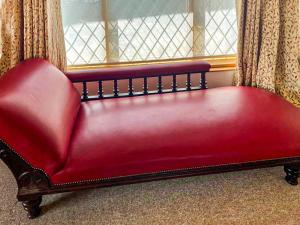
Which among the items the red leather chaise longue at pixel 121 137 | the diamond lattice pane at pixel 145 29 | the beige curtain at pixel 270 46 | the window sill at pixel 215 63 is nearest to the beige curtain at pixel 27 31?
the red leather chaise longue at pixel 121 137

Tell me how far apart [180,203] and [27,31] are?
1233 millimetres

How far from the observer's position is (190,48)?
231 centimetres

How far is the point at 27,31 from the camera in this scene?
179 cm

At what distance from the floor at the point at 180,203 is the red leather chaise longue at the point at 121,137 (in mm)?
114

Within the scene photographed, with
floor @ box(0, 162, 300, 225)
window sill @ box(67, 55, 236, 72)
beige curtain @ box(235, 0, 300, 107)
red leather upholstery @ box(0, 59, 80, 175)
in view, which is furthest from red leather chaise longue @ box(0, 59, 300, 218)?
window sill @ box(67, 55, 236, 72)

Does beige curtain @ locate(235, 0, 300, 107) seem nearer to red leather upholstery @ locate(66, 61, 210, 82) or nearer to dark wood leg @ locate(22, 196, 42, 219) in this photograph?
red leather upholstery @ locate(66, 61, 210, 82)

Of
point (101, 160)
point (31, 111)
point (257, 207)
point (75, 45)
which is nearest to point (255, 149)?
point (257, 207)

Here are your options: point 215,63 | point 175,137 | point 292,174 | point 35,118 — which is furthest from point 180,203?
point 215,63

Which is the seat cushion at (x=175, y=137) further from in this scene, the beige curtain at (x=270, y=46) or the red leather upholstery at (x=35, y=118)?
the beige curtain at (x=270, y=46)

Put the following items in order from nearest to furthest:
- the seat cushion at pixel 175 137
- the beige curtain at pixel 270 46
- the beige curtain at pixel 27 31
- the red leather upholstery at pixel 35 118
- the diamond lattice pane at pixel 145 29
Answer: the red leather upholstery at pixel 35 118, the seat cushion at pixel 175 137, the beige curtain at pixel 27 31, the beige curtain at pixel 270 46, the diamond lattice pane at pixel 145 29

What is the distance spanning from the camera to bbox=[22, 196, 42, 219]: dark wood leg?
4.53ft

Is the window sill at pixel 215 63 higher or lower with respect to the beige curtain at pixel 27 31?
lower

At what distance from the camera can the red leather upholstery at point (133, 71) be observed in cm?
185

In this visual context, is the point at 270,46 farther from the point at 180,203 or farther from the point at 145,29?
the point at 180,203
